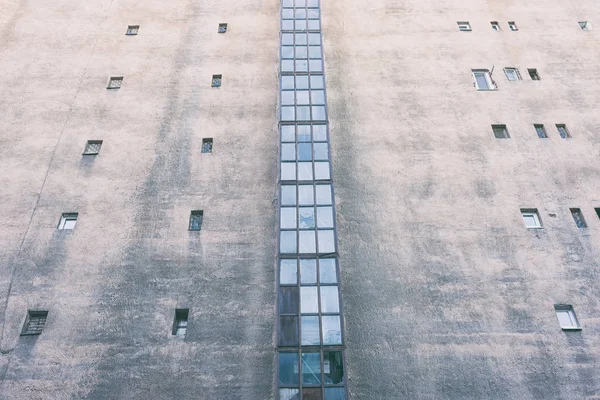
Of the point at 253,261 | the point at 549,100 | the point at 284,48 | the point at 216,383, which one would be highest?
the point at 284,48

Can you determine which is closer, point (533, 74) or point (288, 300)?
point (288, 300)

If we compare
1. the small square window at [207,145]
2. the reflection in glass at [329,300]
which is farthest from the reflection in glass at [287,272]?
the small square window at [207,145]

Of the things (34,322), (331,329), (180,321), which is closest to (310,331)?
(331,329)

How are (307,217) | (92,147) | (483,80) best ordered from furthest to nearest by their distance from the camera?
(483,80), (92,147), (307,217)

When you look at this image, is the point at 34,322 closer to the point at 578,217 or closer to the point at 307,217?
the point at 307,217

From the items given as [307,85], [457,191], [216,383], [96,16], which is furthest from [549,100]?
[96,16]

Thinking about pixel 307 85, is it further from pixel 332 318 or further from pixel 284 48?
pixel 332 318

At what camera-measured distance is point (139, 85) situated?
18.5 meters

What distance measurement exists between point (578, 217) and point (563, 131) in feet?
12.1

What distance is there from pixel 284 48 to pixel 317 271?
9513 millimetres

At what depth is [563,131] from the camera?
17484mm

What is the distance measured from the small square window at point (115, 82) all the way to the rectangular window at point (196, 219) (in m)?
6.68

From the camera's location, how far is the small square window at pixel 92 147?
16.7 m

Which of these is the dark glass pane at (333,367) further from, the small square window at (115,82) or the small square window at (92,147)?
the small square window at (115,82)
